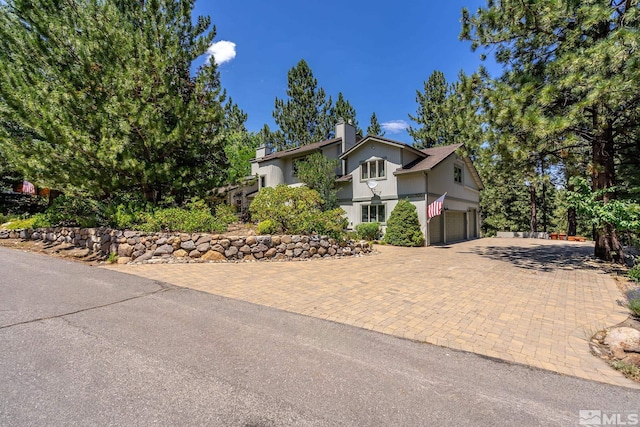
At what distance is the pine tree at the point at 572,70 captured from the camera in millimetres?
7441

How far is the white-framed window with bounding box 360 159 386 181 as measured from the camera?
62.2 ft

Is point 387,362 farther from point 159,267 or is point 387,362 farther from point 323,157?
point 323,157

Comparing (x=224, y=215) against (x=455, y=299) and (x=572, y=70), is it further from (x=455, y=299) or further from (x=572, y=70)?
(x=572, y=70)

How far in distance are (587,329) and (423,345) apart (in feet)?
9.43

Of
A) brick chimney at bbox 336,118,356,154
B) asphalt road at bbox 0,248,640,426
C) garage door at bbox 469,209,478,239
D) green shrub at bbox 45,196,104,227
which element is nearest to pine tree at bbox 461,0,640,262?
asphalt road at bbox 0,248,640,426

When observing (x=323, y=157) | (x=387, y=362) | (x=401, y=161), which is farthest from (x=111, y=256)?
(x=401, y=161)

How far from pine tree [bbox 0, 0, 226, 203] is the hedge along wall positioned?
193 cm

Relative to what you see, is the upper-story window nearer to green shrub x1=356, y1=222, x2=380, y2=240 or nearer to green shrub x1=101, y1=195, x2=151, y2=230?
green shrub x1=356, y1=222, x2=380, y2=240

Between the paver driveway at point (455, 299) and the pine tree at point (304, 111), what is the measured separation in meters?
26.6

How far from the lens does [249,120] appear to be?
38.5 metres

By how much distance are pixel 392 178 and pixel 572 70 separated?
1079cm
